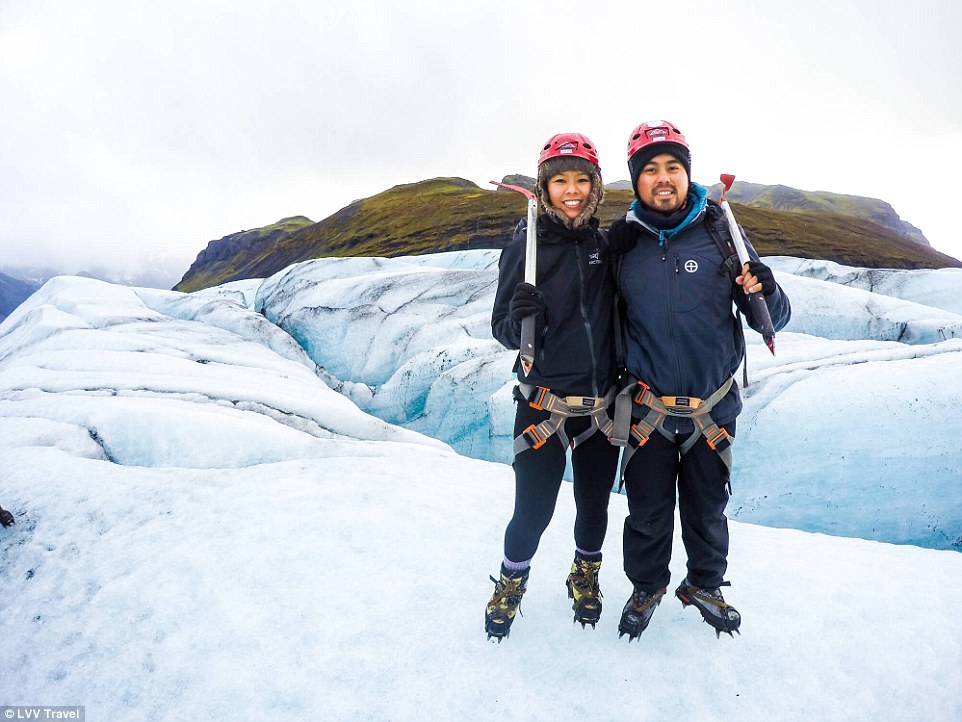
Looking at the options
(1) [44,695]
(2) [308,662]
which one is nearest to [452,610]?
(2) [308,662]

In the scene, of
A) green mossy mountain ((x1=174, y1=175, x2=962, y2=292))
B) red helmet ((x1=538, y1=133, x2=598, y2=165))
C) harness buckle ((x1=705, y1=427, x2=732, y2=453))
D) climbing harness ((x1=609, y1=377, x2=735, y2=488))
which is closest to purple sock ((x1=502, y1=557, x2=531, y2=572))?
climbing harness ((x1=609, y1=377, x2=735, y2=488))

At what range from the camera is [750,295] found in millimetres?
2615

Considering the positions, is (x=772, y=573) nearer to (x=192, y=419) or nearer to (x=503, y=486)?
(x=503, y=486)

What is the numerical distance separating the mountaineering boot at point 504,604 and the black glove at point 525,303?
1.64 metres

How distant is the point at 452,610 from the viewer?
327 centimetres

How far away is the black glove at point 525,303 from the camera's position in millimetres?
2678

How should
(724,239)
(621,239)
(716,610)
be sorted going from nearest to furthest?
(724,239) → (621,239) → (716,610)

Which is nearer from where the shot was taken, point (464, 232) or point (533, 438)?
point (533, 438)

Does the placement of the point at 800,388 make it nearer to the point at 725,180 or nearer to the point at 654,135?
the point at 725,180

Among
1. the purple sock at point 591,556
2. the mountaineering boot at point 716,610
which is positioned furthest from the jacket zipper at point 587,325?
the mountaineering boot at point 716,610

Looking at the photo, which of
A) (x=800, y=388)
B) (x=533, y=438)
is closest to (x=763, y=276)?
(x=533, y=438)

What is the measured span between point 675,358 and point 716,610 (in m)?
1.66

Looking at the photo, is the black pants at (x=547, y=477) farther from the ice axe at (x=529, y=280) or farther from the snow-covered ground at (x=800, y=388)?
the snow-covered ground at (x=800, y=388)

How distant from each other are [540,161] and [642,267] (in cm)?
91
